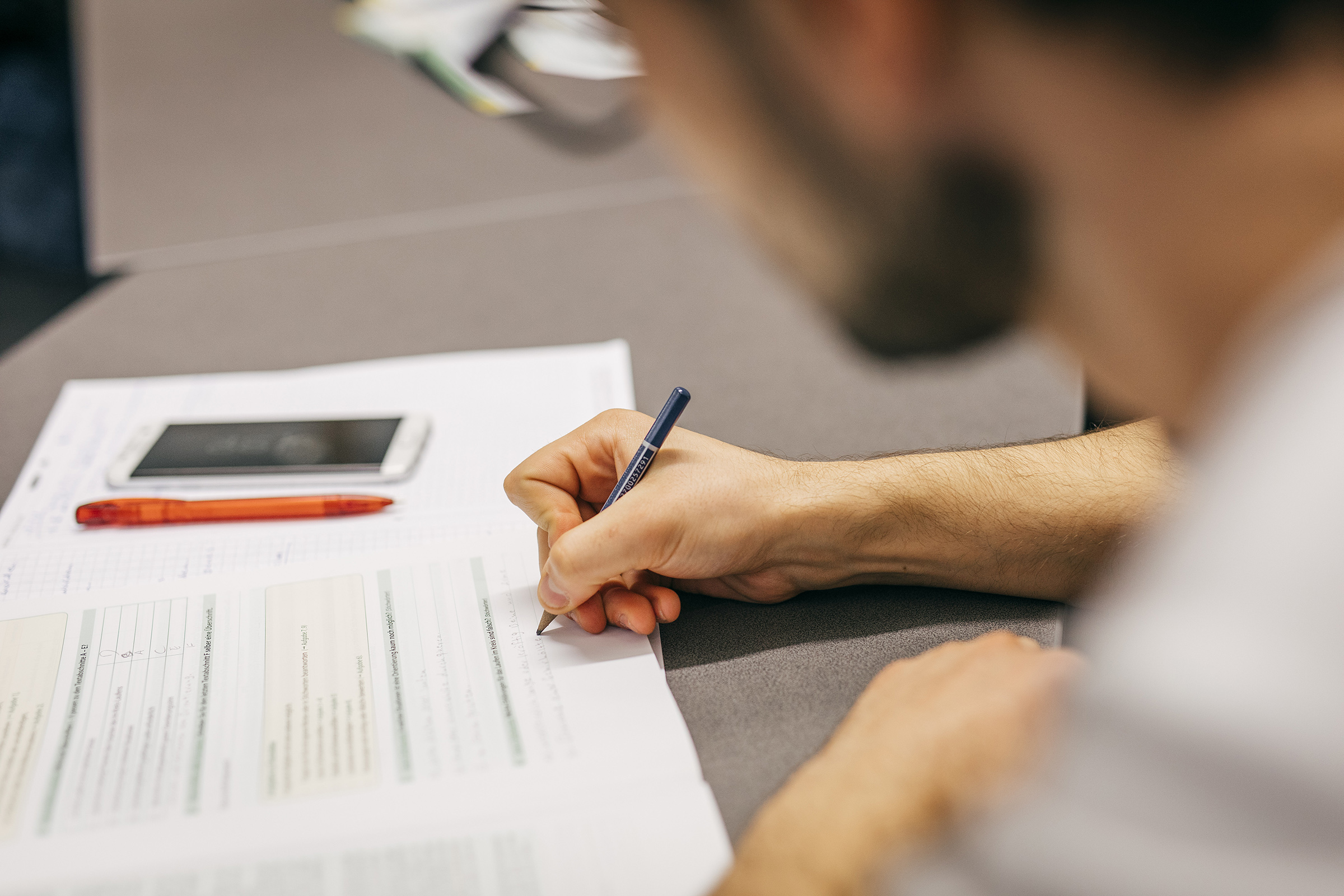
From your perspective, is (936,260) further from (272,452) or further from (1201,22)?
(272,452)

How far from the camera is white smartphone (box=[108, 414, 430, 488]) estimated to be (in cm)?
74

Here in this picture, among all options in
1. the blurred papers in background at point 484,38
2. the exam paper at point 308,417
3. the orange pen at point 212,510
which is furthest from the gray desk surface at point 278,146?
the orange pen at point 212,510

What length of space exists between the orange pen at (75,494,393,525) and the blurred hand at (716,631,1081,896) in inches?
14.9

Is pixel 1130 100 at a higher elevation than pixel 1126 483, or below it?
higher

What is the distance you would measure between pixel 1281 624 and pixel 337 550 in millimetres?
550

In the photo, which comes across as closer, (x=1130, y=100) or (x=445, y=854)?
(x=1130, y=100)

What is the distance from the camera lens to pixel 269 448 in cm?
76

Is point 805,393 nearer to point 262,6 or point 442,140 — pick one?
point 442,140

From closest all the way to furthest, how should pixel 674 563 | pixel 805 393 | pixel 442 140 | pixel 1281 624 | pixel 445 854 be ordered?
pixel 1281 624 < pixel 445 854 < pixel 674 563 < pixel 805 393 < pixel 442 140

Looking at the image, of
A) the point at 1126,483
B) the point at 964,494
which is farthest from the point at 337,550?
the point at 1126,483

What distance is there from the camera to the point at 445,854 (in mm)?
452

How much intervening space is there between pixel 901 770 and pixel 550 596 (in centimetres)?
22

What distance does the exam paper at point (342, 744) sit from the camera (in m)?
0.45

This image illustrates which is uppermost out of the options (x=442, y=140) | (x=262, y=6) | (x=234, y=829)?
(x=262, y=6)
